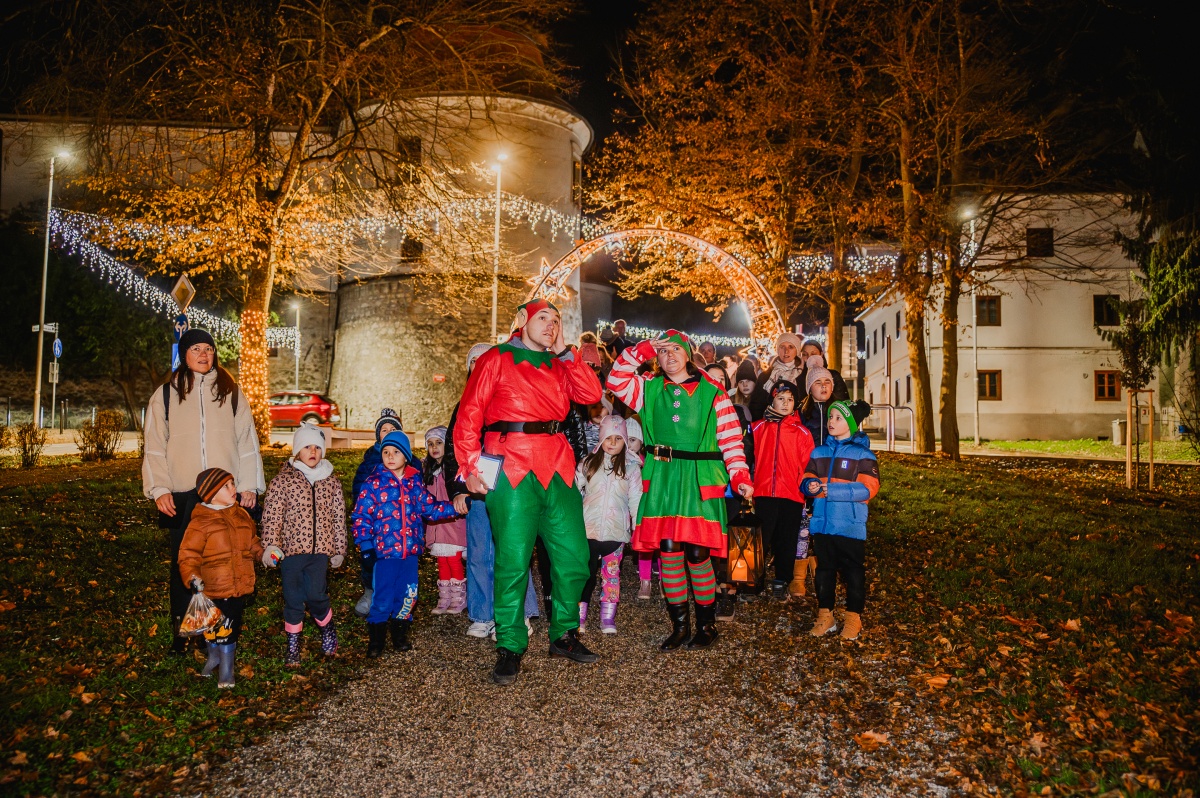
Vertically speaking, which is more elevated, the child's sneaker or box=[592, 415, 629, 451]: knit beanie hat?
box=[592, 415, 629, 451]: knit beanie hat

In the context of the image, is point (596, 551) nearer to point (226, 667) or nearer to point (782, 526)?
point (782, 526)

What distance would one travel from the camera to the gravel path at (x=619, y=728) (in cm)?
395

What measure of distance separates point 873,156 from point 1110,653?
56.1 ft

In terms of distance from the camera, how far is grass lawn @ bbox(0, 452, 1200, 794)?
13.8ft

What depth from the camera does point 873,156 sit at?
68.3ft

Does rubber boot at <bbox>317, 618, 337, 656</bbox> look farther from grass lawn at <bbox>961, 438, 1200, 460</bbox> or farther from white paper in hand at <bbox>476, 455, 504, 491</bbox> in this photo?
grass lawn at <bbox>961, 438, 1200, 460</bbox>

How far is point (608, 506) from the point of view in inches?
256

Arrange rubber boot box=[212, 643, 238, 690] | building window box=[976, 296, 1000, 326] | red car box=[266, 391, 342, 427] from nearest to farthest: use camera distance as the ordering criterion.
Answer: rubber boot box=[212, 643, 238, 690]
red car box=[266, 391, 342, 427]
building window box=[976, 296, 1000, 326]

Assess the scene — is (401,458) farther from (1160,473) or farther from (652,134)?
(1160,473)

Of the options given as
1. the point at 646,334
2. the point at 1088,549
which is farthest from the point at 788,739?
the point at 646,334

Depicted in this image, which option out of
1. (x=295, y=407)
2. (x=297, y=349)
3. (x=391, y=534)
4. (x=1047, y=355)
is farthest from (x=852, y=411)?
(x=1047, y=355)

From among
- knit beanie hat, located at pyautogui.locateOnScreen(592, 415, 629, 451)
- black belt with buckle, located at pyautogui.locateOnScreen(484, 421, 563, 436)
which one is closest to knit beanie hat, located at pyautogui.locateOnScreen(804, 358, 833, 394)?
knit beanie hat, located at pyautogui.locateOnScreen(592, 415, 629, 451)

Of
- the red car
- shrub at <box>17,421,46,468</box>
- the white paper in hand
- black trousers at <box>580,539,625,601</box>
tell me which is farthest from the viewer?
the red car

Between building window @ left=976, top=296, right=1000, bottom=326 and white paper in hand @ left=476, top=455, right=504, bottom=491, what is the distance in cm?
3630
